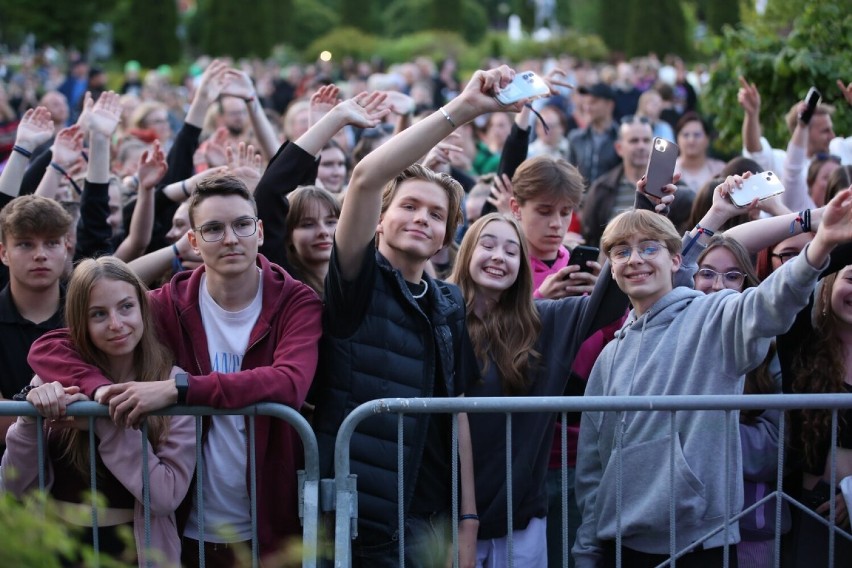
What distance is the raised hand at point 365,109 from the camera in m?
4.58

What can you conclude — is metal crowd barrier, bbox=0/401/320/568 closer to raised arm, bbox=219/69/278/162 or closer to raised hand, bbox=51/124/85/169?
raised hand, bbox=51/124/85/169

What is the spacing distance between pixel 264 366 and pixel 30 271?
1.34 meters

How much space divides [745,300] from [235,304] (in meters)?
1.83

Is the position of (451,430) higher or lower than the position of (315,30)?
lower

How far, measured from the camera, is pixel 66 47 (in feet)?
126

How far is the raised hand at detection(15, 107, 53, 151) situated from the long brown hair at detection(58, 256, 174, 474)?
7.36ft

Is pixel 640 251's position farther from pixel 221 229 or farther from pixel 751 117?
pixel 751 117

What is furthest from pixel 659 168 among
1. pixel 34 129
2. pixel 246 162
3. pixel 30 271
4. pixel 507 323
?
pixel 34 129

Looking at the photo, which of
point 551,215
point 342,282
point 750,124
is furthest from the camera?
point 750,124

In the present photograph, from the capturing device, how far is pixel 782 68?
831cm

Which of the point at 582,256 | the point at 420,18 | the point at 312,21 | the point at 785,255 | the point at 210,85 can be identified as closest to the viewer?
the point at 582,256

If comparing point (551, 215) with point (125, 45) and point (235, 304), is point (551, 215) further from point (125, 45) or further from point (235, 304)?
point (125, 45)

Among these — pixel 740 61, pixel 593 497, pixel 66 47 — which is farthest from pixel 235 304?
pixel 66 47

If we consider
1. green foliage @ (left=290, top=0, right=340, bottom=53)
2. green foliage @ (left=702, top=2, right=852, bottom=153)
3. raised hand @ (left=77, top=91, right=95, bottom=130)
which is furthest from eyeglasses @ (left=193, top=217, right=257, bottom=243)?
green foliage @ (left=290, top=0, right=340, bottom=53)
